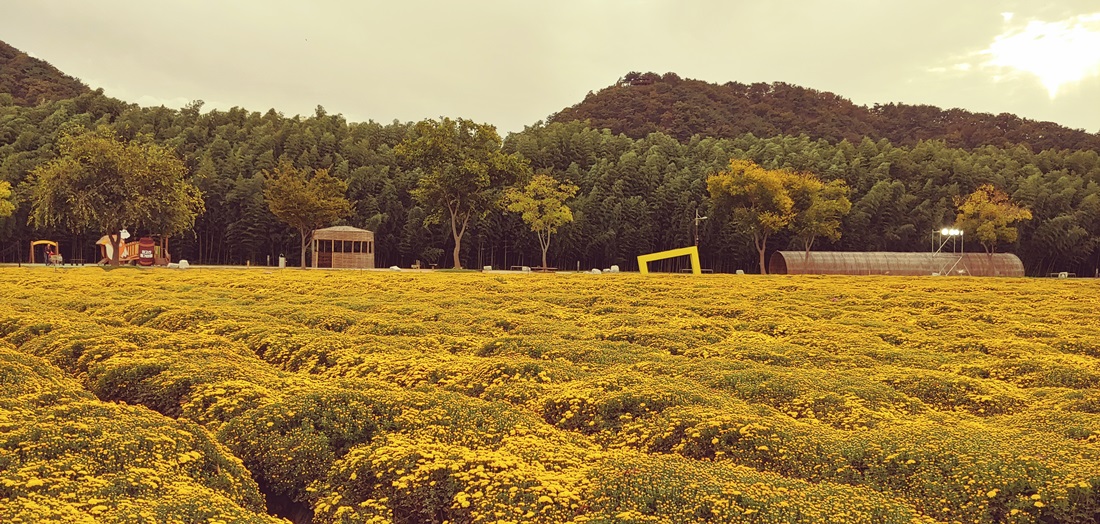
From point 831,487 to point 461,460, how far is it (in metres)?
4.52

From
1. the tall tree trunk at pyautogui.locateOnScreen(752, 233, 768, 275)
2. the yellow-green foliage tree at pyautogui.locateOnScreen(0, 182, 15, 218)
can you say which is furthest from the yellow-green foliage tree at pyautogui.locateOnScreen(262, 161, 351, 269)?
the tall tree trunk at pyautogui.locateOnScreen(752, 233, 768, 275)

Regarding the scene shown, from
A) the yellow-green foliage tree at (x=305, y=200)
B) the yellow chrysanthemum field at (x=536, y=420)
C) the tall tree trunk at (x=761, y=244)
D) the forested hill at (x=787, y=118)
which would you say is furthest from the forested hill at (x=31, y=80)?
the yellow chrysanthemum field at (x=536, y=420)

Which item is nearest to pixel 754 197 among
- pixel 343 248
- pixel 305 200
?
pixel 343 248

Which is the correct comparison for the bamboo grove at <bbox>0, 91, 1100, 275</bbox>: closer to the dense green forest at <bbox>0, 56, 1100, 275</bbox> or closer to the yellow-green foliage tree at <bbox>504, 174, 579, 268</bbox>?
the dense green forest at <bbox>0, 56, 1100, 275</bbox>

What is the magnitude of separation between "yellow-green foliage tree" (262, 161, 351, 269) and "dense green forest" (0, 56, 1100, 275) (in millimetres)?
8336

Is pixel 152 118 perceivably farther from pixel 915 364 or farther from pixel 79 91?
pixel 915 364

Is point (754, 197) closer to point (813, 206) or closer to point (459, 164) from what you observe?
point (813, 206)

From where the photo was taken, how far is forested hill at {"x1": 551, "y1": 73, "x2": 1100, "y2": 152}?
125m

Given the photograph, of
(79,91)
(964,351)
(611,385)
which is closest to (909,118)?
(964,351)

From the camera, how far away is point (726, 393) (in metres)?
12.8

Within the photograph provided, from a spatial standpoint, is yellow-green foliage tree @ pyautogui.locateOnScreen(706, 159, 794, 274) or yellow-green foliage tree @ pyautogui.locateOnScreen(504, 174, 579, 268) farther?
yellow-green foliage tree @ pyautogui.locateOnScreen(706, 159, 794, 274)

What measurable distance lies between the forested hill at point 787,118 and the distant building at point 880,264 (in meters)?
51.2

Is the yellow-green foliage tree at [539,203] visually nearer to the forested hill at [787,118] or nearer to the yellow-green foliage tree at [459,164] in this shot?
the yellow-green foliage tree at [459,164]

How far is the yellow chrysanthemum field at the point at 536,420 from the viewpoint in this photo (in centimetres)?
807
